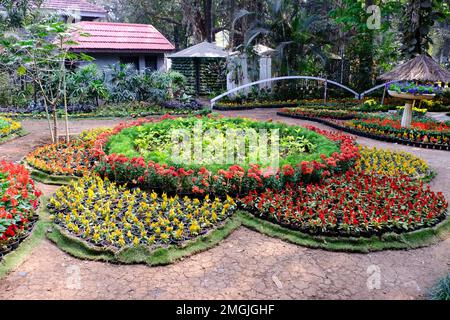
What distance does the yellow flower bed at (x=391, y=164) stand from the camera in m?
7.36

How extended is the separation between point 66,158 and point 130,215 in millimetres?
3406

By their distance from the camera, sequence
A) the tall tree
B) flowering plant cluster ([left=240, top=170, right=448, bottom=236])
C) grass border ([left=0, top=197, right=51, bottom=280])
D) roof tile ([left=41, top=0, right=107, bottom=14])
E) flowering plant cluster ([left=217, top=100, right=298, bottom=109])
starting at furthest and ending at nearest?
1. roof tile ([left=41, top=0, right=107, bottom=14])
2. flowering plant cluster ([left=217, top=100, right=298, bottom=109])
3. the tall tree
4. flowering plant cluster ([left=240, top=170, right=448, bottom=236])
5. grass border ([left=0, top=197, right=51, bottom=280])

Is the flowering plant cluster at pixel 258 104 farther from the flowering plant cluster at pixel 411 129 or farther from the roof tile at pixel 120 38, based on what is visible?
the flowering plant cluster at pixel 411 129

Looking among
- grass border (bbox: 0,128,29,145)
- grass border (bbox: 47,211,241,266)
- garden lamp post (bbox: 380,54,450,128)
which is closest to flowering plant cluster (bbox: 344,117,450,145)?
garden lamp post (bbox: 380,54,450,128)

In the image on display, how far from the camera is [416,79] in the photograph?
1102 centimetres

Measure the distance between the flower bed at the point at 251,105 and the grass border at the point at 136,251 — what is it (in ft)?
38.7

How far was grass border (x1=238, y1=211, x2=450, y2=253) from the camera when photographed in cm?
485

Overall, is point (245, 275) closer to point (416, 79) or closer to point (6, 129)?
point (6, 129)

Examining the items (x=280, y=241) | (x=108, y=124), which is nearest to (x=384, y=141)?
(x=280, y=241)

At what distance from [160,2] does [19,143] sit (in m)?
20.4

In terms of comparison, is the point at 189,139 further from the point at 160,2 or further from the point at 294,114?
the point at 160,2

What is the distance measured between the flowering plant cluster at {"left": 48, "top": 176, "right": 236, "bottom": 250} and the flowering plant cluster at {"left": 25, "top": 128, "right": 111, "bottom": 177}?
895 millimetres

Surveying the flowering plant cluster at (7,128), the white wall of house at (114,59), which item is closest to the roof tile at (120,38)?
the white wall of house at (114,59)

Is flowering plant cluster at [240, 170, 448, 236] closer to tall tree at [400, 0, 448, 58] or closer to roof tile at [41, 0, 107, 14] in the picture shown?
tall tree at [400, 0, 448, 58]
